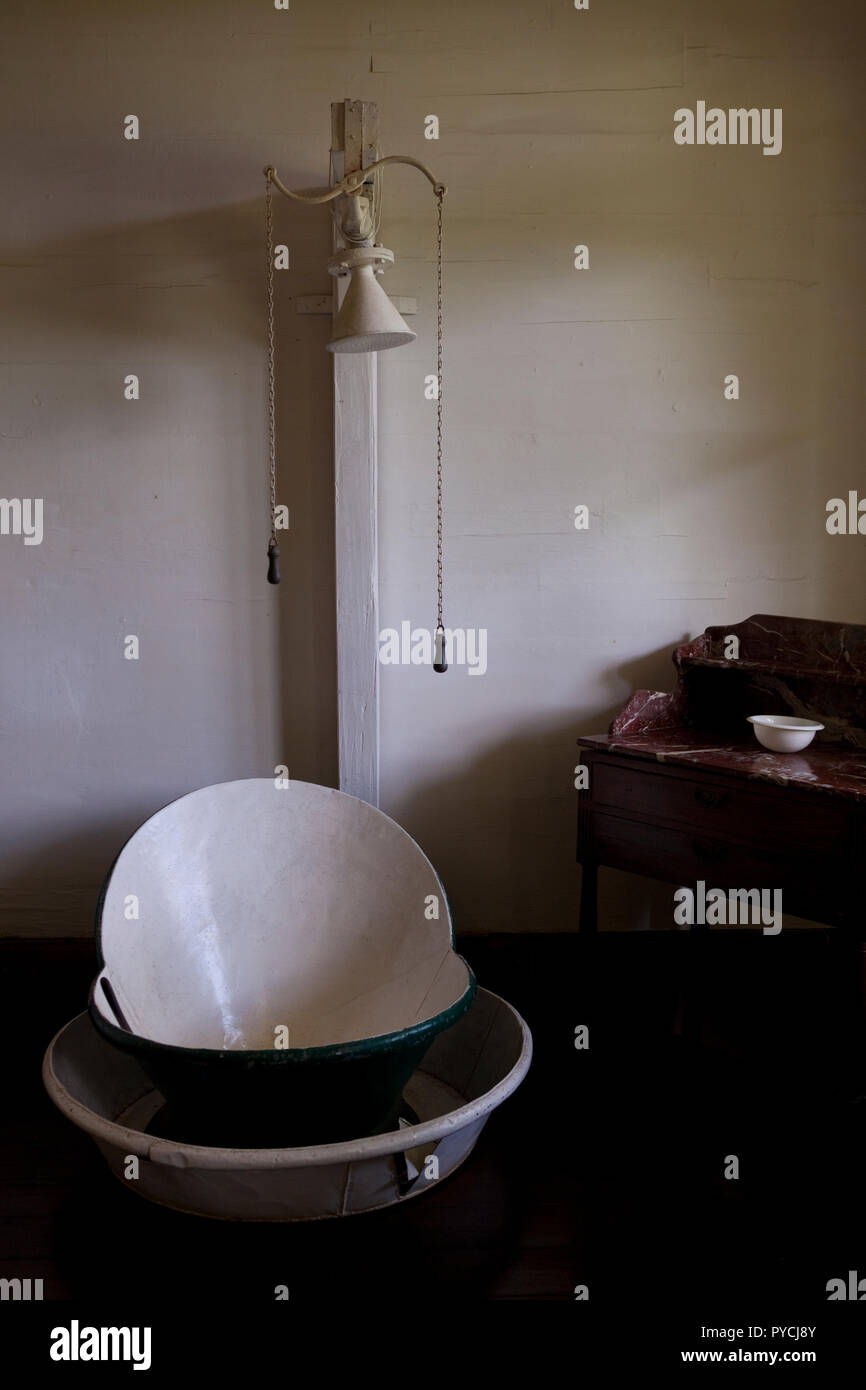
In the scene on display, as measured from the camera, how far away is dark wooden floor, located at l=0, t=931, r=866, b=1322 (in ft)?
6.24

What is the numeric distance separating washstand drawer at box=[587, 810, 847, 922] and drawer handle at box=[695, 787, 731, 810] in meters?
0.08

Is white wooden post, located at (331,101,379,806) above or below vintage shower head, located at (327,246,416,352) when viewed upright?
below

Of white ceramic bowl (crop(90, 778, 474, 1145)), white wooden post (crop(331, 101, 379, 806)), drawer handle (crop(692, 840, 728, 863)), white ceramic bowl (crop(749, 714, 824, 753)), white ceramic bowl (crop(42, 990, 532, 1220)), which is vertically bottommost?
white ceramic bowl (crop(42, 990, 532, 1220))

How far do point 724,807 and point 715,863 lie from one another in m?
0.14

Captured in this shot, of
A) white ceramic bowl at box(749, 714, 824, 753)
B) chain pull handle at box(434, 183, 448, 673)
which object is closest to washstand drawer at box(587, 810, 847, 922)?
white ceramic bowl at box(749, 714, 824, 753)

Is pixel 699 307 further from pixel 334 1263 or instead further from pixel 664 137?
pixel 334 1263

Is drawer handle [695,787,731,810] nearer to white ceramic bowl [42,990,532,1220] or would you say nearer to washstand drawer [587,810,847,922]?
washstand drawer [587,810,847,922]

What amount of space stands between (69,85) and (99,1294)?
10.4 feet

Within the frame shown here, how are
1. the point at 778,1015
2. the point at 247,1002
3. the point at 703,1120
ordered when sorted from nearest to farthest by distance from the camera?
the point at 703,1120 < the point at 247,1002 < the point at 778,1015

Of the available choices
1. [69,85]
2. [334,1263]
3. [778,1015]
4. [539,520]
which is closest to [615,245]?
[539,520]

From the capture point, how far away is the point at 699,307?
3.11 meters

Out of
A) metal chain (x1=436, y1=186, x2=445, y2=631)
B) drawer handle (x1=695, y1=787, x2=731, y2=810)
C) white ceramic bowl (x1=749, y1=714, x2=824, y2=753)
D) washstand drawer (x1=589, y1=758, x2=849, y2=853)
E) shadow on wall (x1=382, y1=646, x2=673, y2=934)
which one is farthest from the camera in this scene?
shadow on wall (x1=382, y1=646, x2=673, y2=934)

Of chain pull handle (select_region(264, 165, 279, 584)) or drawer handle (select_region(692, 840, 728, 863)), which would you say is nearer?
drawer handle (select_region(692, 840, 728, 863))
